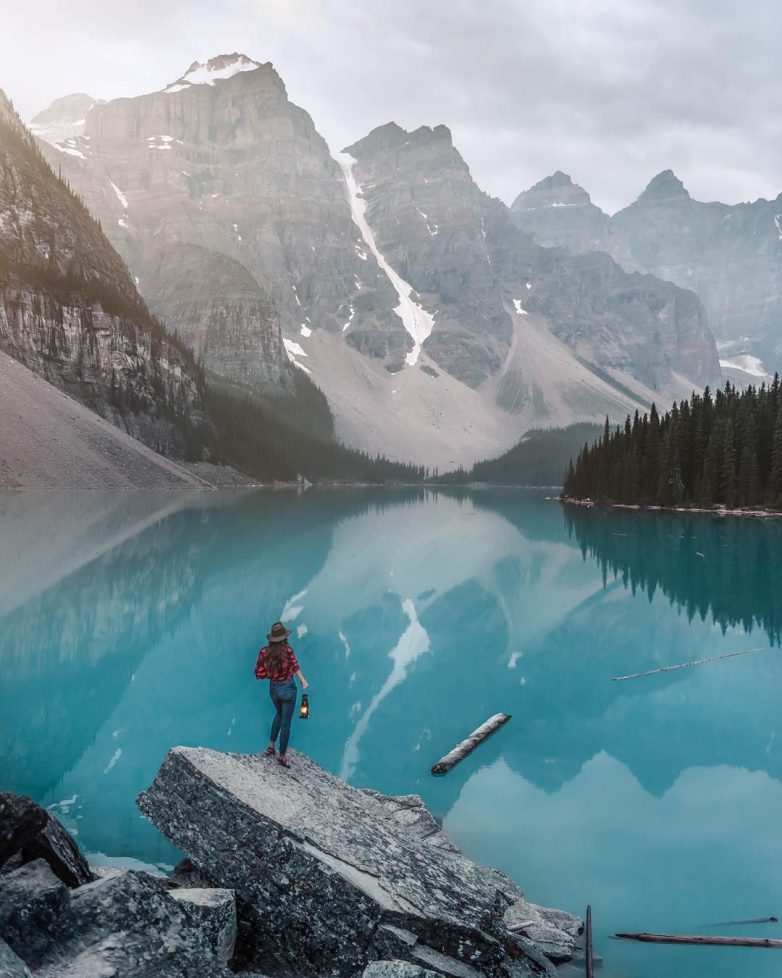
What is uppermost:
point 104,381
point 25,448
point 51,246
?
point 51,246

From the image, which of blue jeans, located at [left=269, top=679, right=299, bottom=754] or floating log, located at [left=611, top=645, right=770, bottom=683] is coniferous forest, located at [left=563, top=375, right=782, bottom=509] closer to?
floating log, located at [left=611, top=645, right=770, bottom=683]

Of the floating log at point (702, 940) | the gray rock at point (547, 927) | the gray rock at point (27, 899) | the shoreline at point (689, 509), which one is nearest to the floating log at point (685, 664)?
the floating log at point (702, 940)

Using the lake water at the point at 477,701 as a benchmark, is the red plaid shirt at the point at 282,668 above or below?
above

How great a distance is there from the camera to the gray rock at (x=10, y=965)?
445 cm

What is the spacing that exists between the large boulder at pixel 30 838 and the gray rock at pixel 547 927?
4.76 meters

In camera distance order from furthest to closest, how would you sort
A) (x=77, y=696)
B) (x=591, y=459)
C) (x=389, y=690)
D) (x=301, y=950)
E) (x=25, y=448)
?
(x=591, y=459), (x=25, y=448), (x=389, y=690), (x=77, y=696), (x=301, y=950)

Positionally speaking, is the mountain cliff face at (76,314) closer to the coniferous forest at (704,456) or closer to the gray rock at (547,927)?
the coniferous forest at (704,456)

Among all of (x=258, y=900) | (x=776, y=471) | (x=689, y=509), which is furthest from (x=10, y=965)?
(x=689, y=509)

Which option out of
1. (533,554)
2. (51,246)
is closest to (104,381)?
(51,246)

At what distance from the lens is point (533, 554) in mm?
49188

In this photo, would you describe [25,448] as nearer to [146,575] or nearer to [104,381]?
[104,381]

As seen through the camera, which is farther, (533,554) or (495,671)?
(533,554)

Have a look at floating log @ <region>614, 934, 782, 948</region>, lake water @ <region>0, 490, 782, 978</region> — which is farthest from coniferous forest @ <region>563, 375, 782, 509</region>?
floating log @ <region>614, 934, 782, 948</region>

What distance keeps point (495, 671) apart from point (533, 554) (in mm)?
28990
